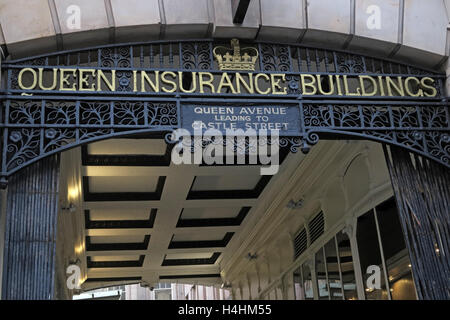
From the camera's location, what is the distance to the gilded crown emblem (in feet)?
24.1

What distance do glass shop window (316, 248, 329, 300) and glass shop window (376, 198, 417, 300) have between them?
9.32 ft

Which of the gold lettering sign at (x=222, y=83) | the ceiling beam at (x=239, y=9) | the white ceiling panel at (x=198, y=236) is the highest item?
the white ceiling panel at (x=198, y=236)

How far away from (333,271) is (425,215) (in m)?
5.09

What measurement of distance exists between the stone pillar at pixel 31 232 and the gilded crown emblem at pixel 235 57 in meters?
2.13

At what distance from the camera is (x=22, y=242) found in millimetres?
6223

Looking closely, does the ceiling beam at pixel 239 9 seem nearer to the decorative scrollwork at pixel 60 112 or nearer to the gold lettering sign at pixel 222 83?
the gold lettering sign at pixel 222 83

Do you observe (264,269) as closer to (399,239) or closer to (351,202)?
(351,202)

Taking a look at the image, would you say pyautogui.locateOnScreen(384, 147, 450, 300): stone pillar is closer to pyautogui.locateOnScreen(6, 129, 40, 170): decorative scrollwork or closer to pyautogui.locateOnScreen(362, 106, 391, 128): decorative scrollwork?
pyautogui.locateOnScreen(362, 106, 391, 128): decorative scrollwork

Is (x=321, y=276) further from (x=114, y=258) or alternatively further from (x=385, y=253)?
(x=114, y=258)

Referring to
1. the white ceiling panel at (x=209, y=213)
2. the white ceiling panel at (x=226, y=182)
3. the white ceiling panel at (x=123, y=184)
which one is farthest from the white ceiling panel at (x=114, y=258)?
the white ceiling panel at (x=226, y=182)

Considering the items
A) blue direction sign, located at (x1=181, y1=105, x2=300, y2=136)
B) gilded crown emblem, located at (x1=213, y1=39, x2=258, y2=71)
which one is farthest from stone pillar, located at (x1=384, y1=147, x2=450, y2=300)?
gilded crown emblem, located at (x1=213, y1=39, x2=258, y2=71)

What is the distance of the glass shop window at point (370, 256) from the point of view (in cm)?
994
